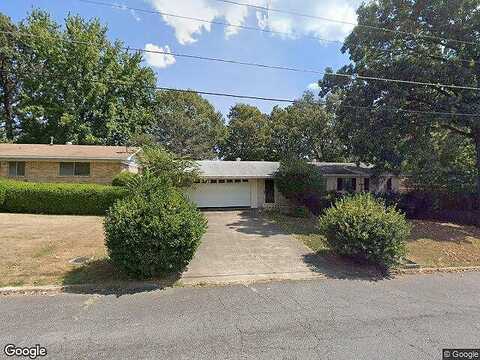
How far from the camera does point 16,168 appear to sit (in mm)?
18719

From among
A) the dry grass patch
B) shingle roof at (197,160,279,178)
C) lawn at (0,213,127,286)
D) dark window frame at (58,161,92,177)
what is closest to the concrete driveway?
lawn at (0,213,127,286)

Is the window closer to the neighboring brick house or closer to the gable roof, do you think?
the neighboring brick house

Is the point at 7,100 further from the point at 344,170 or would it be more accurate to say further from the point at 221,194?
the point at 344,170

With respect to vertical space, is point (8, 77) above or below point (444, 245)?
above

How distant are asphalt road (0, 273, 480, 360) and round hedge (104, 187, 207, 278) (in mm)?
706

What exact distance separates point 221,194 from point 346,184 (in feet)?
28.8

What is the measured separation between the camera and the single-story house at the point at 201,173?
18.6m

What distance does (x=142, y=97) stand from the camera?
109 ft

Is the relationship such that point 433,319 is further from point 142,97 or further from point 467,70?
point 142,97

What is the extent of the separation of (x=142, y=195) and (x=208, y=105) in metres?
34.2

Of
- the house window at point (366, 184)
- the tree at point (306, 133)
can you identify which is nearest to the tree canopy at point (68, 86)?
the tree at point (306, 133)

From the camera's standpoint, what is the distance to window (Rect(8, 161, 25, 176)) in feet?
61.4

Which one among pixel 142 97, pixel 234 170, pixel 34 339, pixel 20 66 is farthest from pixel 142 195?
pixel 20 66

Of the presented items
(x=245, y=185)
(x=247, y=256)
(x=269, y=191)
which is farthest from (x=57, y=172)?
(x=247, y=256)
